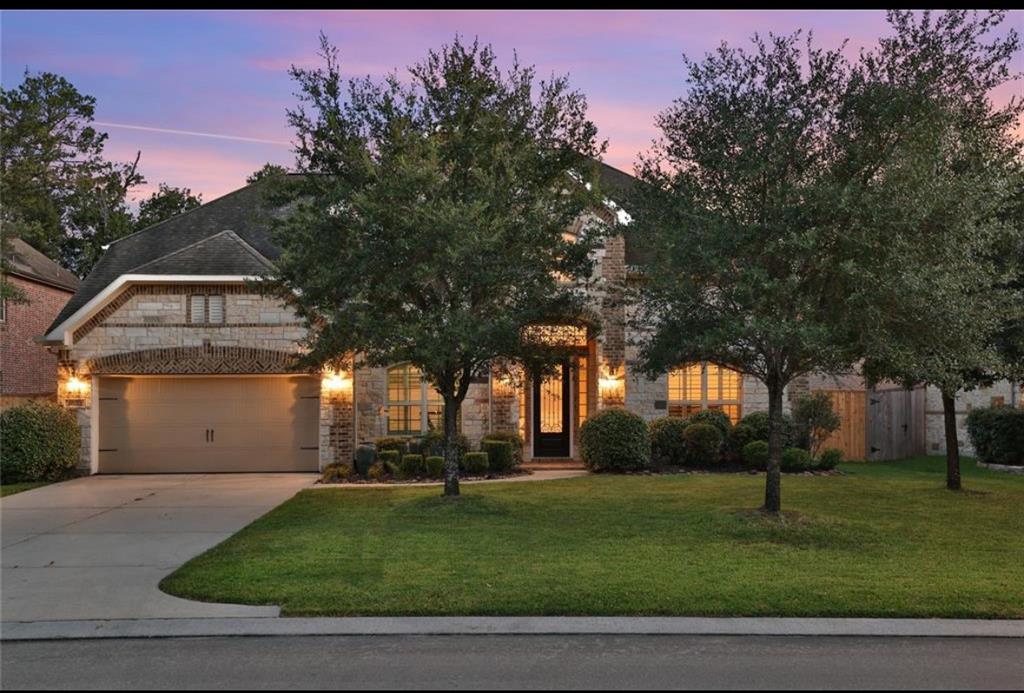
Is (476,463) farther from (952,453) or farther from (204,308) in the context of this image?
(952,453)

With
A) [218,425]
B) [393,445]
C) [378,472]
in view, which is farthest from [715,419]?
[218,425]

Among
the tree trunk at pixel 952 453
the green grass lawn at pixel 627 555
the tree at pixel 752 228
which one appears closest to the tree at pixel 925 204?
the tree at pixel 752 228

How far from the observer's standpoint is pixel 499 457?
691 inches

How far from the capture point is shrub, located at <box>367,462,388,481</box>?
55.9 ft

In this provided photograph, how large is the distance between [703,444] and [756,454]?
1104 millimetres

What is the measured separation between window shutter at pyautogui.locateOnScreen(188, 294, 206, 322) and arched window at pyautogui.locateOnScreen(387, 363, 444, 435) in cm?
427

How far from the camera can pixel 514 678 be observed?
5.56m

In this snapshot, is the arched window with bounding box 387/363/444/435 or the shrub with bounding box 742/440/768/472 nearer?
the shrub with bounding box 742/440/768/472

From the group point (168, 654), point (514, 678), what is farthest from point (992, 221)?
point (168, 654)

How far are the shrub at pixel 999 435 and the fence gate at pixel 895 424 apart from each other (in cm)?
210

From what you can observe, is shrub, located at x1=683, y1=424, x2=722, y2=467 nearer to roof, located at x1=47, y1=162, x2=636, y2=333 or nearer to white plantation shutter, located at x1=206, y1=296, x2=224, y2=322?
roof, located at x1=47, y1=162, x2=636, y2=333

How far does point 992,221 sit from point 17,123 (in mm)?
34523

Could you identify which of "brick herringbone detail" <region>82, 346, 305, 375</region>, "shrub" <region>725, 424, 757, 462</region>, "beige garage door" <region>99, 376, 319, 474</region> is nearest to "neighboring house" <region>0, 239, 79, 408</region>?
"beige garage door" <region>99, 376, 319, 474</region>

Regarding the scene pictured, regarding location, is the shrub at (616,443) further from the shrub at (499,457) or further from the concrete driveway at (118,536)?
the concrete driveway at (118,536)
